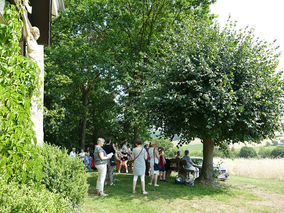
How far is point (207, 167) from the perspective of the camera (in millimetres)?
12461

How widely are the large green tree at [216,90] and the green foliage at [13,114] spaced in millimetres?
6814

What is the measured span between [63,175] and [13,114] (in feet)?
5.65

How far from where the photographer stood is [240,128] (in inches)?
445

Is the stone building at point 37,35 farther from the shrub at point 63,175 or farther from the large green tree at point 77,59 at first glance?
the large green tree at point 77,59

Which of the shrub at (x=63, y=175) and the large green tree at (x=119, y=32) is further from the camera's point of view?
the large green tree at (x=119, y=32)

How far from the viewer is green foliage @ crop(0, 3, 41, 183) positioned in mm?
3930

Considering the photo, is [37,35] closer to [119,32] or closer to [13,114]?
[13,114]

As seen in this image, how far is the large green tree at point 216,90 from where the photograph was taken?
1050 cm

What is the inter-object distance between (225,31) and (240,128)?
4866 mm

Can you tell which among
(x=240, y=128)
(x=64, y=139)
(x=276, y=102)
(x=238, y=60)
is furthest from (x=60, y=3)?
(x=64, y=139)

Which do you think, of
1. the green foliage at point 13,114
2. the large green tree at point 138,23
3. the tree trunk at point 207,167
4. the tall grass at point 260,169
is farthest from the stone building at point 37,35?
the tall grass at point 260,169

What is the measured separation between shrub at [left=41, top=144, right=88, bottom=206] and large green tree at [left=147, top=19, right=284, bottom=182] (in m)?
5.87

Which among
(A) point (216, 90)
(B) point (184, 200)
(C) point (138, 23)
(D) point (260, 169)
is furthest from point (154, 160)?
(C) point (138, 23)

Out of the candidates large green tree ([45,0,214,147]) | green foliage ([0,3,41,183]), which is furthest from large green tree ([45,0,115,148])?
green foliage ([0,3,41,183])
